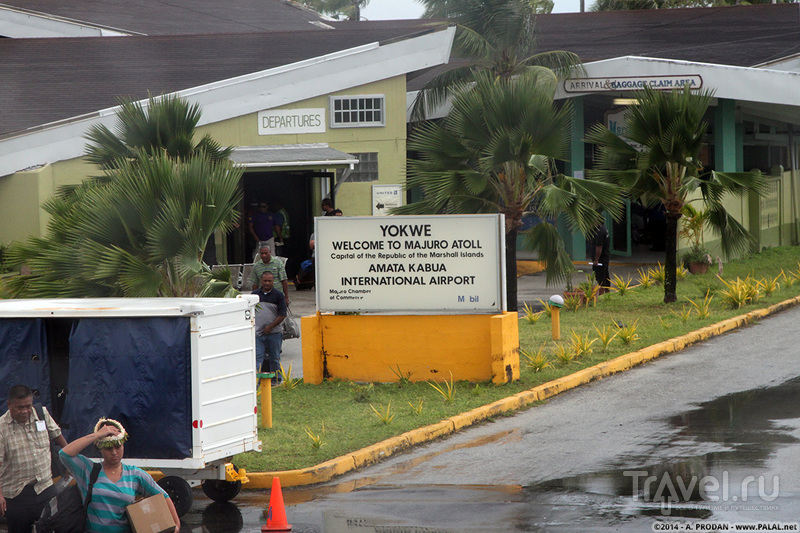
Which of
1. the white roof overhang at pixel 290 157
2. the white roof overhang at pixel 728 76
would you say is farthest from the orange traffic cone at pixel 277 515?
the white roof overhang at pixel 728 76

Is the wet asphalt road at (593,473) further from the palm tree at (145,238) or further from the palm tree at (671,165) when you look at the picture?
the palm tree at (671,165)

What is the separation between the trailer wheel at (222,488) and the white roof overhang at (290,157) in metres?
13.7

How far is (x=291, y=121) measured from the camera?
81.9 ft

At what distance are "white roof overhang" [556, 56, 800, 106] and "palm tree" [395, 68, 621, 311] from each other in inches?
330

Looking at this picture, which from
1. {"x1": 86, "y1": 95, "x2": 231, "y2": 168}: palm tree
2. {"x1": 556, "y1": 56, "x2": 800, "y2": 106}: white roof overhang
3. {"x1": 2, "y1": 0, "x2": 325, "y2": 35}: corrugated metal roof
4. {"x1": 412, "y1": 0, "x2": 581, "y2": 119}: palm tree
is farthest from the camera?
{"x1": 2, "y1": 0, "x2": 325, "y2": 35}: corrugated metal roof

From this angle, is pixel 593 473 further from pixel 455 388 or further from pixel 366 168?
pixel 366 168

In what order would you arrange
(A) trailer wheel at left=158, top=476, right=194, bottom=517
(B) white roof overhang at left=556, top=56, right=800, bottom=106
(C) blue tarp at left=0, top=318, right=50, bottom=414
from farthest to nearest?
(B) white roof overhang at left=556, top=56, right=800, bottom=106
(C) blue tarp at left=0, top=318, right=50, bottom=414
(A) trailer wheel at left=158, top=476, right=194, bottom=517

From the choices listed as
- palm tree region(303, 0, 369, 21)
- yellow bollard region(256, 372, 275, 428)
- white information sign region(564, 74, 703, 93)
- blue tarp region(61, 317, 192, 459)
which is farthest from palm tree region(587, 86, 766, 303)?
palm tree region(303, 0, 369, 21)

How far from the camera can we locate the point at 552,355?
15422mm

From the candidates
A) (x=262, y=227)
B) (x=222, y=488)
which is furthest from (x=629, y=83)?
(x=222, y=488)

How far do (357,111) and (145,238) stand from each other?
1359 centimetres

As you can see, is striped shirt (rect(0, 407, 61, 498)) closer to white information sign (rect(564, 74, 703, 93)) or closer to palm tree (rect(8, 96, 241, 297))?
palm tree (rect(8, 96, 241, 297))

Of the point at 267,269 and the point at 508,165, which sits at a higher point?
the point at 508,165

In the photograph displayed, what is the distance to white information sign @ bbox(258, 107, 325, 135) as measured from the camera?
24688mm
